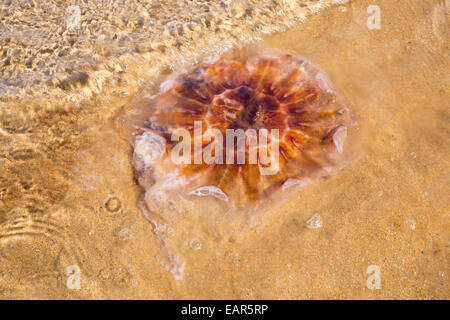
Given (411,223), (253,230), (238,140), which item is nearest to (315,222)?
(253,230)

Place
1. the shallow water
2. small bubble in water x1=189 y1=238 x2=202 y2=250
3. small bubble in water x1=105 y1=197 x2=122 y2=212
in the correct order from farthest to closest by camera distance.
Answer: small bubble in water x1=105 y1=197 x2=122 y2=212
small bubble in water x1=189 y1=238 x2=202 y2=250
the shallow water

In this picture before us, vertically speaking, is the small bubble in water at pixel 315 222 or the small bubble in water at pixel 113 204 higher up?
the small bubble in water at pixel 113 204

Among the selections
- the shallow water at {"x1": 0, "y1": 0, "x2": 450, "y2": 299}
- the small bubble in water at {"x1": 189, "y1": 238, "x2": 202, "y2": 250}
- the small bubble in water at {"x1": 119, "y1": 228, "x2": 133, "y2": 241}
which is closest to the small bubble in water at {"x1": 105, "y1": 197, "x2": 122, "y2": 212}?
the shallow water at {"x1": 0, "y1": 0, "x2": 450, "y2": 299}

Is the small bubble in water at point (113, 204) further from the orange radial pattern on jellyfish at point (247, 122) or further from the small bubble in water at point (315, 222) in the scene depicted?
the small bubble in water at point (315, 222)

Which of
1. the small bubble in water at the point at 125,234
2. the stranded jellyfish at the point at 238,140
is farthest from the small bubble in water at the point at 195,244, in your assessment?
the small bubble in water at the point at 125,234

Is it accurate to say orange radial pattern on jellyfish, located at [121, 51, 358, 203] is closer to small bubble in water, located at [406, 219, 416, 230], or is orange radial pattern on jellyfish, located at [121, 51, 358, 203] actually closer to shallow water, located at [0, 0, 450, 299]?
shallow water, located at [0, 0, 450, 299]

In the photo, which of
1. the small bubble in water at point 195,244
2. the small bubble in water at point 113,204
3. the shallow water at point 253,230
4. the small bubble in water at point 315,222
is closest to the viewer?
the shallow water at point 253,230

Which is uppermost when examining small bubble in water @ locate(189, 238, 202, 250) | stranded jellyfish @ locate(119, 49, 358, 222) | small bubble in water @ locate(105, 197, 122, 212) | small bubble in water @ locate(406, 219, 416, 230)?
stranded jellyfish @ locate(119, 49, 358, 222)

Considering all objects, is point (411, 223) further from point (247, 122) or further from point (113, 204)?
point (113, 204)
